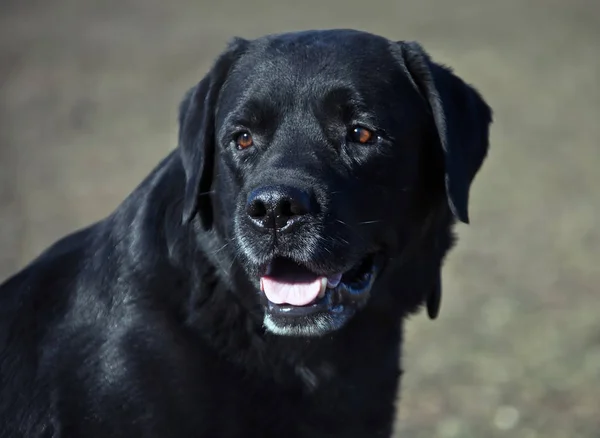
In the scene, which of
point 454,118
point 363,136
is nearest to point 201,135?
point 363,136

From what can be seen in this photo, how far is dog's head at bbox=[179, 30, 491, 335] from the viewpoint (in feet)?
11.2

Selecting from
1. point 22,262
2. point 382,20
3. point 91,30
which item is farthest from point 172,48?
point 22,262

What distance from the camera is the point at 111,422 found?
11.1 feet

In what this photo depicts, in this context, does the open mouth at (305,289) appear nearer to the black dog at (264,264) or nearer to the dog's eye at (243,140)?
the black dog at (264,264)

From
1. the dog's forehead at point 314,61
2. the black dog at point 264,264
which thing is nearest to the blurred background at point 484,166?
the black dog at point 264,264

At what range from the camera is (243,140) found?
3.63 meters

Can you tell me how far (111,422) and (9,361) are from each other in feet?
1.45

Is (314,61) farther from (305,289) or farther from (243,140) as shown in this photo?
(305,289)

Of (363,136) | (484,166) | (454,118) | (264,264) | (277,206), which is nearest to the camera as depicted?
(277,206)

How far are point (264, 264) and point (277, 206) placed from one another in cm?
25

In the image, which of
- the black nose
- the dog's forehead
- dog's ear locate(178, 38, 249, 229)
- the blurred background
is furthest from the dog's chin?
the blurred background

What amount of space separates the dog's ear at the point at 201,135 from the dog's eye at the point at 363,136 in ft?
1.78

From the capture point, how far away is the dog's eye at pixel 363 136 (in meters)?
3.55

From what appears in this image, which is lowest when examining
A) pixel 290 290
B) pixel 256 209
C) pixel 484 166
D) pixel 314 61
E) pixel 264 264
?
pixel 484 166
